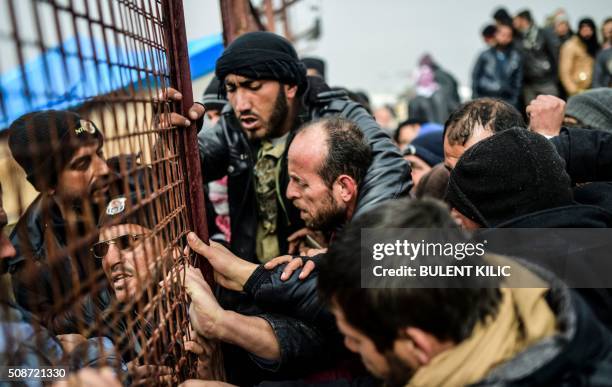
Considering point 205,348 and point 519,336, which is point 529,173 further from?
point 205,348

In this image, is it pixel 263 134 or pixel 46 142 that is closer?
pixel 46 142

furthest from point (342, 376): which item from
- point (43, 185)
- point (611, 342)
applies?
point (43, 185)

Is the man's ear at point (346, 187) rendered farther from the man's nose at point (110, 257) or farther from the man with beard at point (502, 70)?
the man with beard at point (502, 70)

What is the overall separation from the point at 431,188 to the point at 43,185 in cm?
254

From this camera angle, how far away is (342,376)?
1857 mm

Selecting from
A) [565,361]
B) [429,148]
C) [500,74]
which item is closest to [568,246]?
[565,361]

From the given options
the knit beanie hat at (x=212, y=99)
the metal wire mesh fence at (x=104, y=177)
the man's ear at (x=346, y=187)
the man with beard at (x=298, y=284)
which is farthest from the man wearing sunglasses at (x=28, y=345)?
the knit beanie hat at (x=212, y=99)

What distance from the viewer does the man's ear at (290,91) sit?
2814mm

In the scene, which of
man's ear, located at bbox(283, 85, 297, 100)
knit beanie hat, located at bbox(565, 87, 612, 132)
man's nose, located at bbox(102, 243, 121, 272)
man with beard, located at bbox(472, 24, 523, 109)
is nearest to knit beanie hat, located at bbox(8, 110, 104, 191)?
man's nose, located at bbox(102, 243, 121, 272)

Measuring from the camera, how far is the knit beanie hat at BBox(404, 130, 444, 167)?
3.94 meters

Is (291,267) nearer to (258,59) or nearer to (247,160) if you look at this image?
(247,160)

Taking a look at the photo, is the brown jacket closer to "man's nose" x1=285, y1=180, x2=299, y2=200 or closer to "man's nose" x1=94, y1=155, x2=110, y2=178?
"man's nose" x1=285, y1=180, x2=299, y2=200

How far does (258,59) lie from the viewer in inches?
102

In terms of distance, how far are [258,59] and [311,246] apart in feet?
3.37
